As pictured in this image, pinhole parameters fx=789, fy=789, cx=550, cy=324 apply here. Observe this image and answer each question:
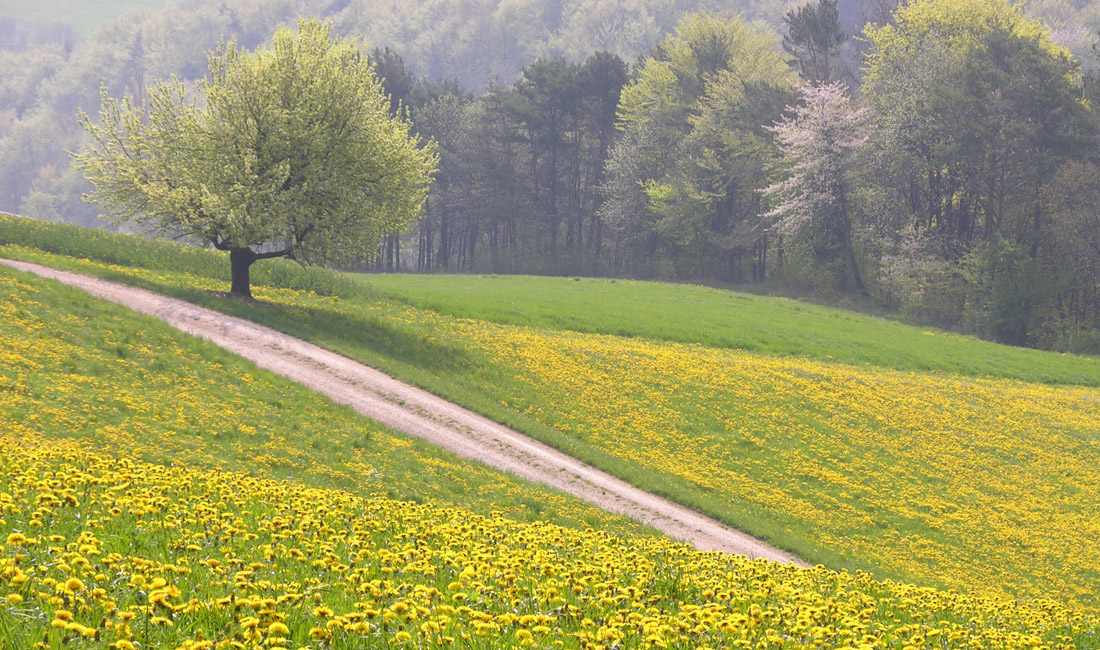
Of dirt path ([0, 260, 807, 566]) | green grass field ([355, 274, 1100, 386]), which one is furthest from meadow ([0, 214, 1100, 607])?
dirt path ([0, 260, 807, 566])

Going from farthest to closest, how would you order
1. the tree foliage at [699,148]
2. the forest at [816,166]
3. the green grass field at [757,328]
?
the tree foliage at [699,148] < the forest at [816,166] < the green grass field at [757,328]

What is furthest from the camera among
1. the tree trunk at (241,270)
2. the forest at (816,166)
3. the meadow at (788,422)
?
the forest at (816,166)

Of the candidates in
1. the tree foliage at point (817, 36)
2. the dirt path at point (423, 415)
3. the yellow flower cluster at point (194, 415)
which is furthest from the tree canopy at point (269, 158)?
the tree foliage at point (817, 36)

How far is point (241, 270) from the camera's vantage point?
115 ft

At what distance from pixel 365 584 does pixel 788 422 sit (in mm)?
27461

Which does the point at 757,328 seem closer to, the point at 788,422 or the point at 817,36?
the point at 788,422

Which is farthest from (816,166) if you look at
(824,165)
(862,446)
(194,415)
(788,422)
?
(194,415)

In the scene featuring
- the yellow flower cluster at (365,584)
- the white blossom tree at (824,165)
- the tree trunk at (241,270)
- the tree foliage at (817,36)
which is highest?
the tree foliage at (817,36)

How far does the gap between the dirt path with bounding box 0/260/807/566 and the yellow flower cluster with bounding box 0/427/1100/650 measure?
8.70 meters

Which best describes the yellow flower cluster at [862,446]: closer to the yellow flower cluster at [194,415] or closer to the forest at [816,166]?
the yellow flower cluster at [194,415]

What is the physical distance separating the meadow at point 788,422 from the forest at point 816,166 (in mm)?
7700

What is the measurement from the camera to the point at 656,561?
11297mm

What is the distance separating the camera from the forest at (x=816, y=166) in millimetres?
64250

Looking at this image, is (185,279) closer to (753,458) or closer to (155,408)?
(155,408)
